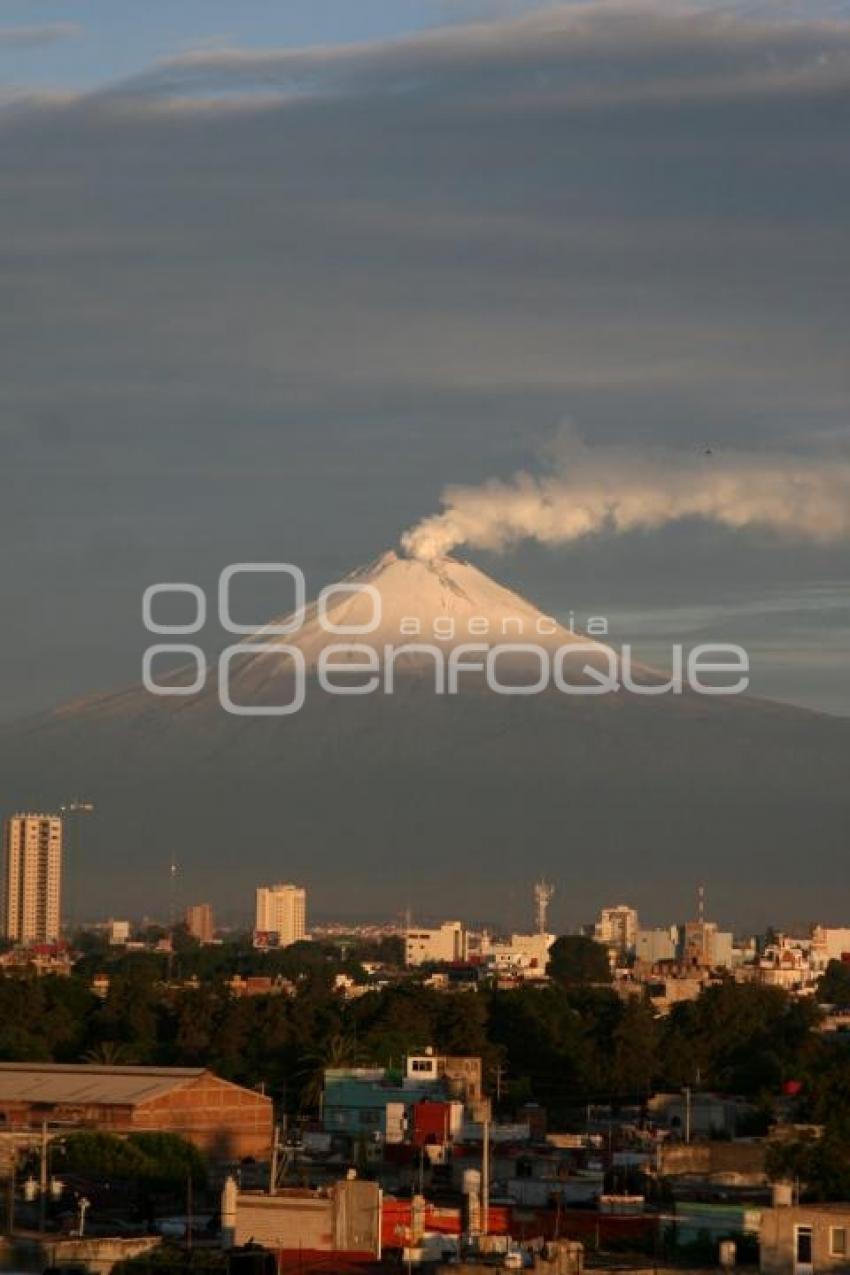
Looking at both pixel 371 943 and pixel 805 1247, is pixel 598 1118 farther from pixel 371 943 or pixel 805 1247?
pixel 371 943

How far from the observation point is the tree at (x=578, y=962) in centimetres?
11056

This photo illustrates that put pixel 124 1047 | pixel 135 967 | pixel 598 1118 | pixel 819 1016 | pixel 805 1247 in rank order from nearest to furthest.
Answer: pixel 805 1247, pixel 598 1118, pixel 124 1047, pixel 819 1016, pixel 135 967

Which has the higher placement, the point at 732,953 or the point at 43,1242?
the point at 732,953

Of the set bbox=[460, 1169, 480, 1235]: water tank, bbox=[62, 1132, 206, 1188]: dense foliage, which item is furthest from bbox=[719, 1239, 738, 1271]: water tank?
bbox=[62, 1132, 206, 1188]: dense foliage

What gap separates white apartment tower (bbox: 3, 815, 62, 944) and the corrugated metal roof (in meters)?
132

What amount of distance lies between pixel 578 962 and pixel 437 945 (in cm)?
3350

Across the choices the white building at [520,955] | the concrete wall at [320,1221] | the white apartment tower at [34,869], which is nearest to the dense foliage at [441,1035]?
the concrete wall at [320,1221]

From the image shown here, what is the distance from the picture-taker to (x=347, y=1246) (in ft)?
82.2

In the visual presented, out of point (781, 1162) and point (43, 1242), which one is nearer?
point (43, 1242)

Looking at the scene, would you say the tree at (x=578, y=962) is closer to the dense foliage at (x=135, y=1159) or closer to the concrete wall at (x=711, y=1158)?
the dense foliage at (x=135, y=1159)

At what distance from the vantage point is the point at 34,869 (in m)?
182

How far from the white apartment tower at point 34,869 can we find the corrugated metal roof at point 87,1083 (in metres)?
132

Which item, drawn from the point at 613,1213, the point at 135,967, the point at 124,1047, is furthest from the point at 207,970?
the point at 613,1213

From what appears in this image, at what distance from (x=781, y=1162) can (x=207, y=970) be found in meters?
84.4
